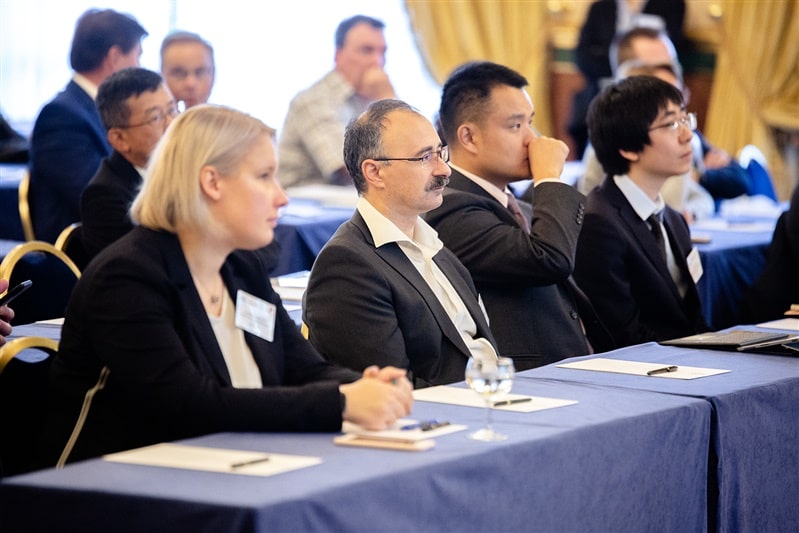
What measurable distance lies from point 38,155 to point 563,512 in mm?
3453

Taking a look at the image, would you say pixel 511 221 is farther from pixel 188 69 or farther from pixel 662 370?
pixel 188 69

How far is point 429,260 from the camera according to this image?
3180 millimetres

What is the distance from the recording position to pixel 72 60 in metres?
5.44

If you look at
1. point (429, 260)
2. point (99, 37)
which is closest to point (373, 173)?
point (429, 260)

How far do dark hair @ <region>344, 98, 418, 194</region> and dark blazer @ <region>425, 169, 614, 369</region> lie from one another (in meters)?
0.42

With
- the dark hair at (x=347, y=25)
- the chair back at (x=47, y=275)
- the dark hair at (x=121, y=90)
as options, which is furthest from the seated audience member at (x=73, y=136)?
the dark hair at (x=347, y=25)

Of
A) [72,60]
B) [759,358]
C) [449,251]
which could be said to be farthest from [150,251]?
[72,60]

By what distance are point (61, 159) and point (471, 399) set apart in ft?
10.0

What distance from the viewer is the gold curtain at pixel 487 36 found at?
31.6 ft

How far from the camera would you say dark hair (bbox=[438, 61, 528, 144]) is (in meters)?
3.74

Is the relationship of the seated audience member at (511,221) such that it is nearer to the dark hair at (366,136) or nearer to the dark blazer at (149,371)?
the dark hair at (366,136)

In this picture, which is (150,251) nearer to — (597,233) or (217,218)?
(217,218)

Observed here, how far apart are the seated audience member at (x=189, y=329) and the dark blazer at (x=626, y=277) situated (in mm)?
1572

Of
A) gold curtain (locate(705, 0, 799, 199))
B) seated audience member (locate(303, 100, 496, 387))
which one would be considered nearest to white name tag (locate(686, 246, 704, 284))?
seated audience member (locate(303, 100, 496, 387))
